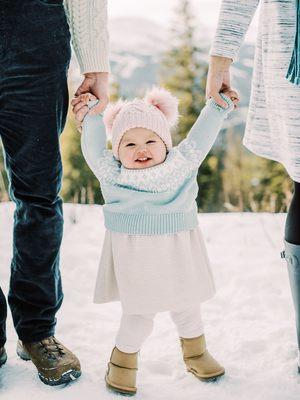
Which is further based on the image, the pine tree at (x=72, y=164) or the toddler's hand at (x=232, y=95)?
the pine tree at (x=72, y=164)

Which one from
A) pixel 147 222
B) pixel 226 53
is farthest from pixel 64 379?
pixel 226 53

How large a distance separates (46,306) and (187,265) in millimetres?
563

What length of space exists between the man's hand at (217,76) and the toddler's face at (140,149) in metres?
0.27

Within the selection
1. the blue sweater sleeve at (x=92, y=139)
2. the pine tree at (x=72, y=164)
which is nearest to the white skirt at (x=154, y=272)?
the blue sweater sleeve at (x=92, y=139)

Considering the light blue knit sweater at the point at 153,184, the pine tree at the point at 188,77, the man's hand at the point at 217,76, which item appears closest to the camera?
the light blue knit sweater at the point at 153,184

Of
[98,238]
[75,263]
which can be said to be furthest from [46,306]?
[98,238]

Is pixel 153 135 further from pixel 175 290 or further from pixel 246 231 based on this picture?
pixel 246 231

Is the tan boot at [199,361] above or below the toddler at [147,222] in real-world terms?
below

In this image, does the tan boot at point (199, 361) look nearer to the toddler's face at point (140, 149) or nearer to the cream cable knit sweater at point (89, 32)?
the toddler's face at point (140, 149)

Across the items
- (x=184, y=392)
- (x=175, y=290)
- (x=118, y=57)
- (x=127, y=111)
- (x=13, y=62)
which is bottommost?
(x=118, y=57)

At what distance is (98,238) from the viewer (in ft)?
13.6

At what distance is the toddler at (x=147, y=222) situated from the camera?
196cm

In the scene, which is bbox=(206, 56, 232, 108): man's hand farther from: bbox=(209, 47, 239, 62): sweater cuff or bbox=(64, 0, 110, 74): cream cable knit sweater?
bbox=(64, 0, 110, 74): cream cable knit sweater

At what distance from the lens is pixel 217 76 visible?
208cm
